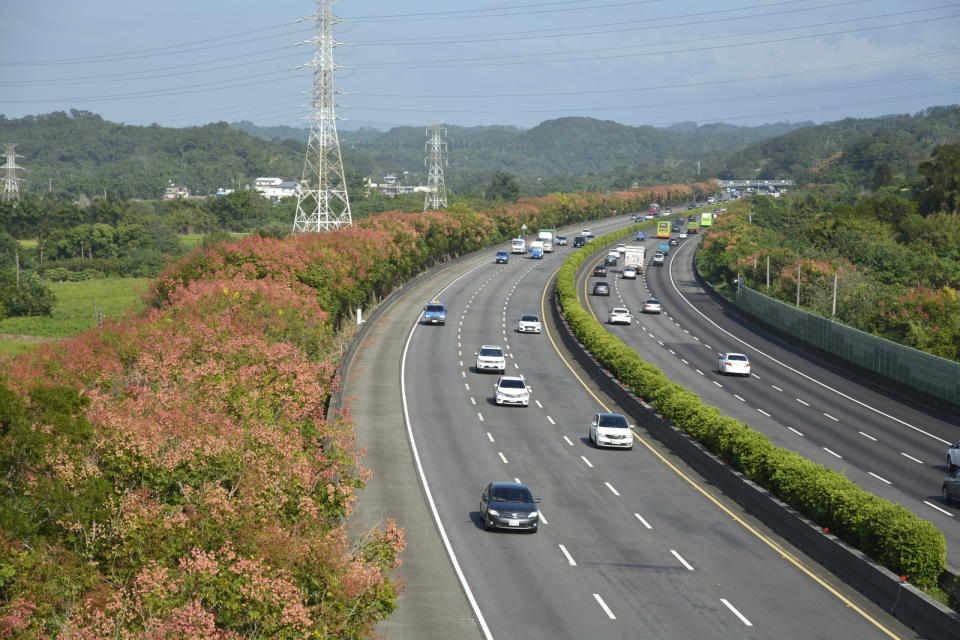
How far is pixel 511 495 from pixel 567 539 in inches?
83.6

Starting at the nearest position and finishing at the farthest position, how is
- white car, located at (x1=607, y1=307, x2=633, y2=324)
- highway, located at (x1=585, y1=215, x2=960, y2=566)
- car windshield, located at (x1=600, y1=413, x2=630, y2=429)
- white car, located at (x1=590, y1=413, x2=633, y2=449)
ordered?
highway, located at (x1=585, y1=215, x2=960, y2=566) → white car, located at (x1=590, y1=413, x2=633, y2=449) → car windshield, located at (x1=600, y1=413, x2=630, y2=429) → white car, located at (x1=607, y1=307, x2=633, y2=324)

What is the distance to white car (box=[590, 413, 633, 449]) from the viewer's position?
4278 cm

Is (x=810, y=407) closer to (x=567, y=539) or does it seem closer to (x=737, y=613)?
(x=567, y=539)

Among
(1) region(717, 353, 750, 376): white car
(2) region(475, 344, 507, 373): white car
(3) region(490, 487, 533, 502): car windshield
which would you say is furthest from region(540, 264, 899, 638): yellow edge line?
(1) region(717, 353, 750, 376): white car

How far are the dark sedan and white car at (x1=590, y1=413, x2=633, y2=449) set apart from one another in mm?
11485

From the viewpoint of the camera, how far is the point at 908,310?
6819 cm

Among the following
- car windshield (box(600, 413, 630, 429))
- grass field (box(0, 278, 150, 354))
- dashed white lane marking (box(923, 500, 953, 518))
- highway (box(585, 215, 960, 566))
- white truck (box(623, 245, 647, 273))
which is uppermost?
white truck (box(623, 245, 647, 273))

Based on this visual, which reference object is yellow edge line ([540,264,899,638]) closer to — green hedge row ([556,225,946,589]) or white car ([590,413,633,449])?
white car ([590,413,633,449])

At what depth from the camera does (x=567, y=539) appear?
3064 cm

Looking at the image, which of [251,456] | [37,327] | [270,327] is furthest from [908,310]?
[37,327]

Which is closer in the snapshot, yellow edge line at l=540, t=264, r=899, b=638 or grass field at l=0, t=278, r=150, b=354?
yellow edge line at l=540, t=264, r=899, b=638

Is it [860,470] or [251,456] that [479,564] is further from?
[860,470]

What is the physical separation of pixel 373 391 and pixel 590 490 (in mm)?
19491

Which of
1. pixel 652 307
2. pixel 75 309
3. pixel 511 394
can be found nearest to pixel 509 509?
pixel 511 394
